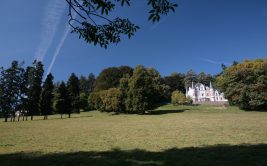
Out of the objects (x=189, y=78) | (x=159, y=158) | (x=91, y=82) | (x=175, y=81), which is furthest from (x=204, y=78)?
(x=159, y=158)

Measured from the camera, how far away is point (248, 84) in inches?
2469

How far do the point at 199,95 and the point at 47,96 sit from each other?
103588 millimetres

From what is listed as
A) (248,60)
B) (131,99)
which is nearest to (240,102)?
(248,60)

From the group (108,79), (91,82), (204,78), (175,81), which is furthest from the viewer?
(204,78)

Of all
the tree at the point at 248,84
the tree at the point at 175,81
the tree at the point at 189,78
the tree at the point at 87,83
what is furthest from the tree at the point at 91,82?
the tree at the point at 248,84

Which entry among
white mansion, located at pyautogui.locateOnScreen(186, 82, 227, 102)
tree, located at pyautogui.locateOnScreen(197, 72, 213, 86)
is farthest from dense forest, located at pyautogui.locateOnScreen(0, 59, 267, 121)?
tree, located at pyautogui.locateOnScreen(197, 72, 213, 86)

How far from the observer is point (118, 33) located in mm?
6125

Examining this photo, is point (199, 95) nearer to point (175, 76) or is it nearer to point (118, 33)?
point (175, 76)

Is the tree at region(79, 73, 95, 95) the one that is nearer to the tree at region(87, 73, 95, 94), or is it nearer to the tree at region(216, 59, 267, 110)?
the tree at region(87, 73, 95, 94)

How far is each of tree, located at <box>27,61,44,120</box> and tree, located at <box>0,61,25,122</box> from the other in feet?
8.16

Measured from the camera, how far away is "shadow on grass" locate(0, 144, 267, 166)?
9688mm

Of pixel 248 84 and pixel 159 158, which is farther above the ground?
pixel 248 84

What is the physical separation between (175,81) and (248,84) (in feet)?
274

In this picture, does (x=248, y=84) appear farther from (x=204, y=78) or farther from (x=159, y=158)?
(x=204, y=78)
